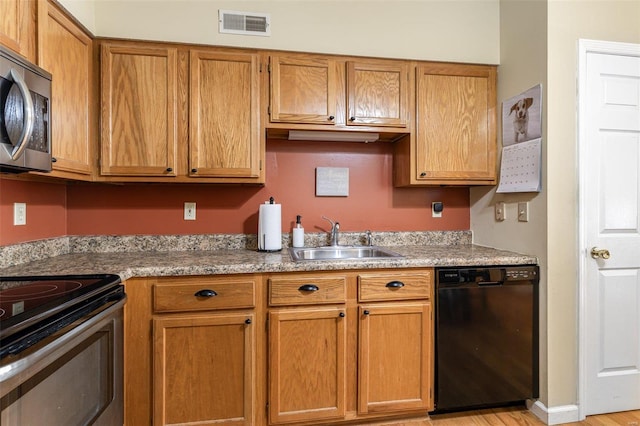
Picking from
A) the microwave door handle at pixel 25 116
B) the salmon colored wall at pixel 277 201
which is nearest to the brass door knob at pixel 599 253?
the salmon colored wall at pixel 277 201

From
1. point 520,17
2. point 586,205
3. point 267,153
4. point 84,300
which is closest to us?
point 84,300

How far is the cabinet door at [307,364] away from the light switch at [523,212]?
1.23 m

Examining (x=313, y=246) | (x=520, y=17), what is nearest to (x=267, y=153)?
(x=313, y=246)

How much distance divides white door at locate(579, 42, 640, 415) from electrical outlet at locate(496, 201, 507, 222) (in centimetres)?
41

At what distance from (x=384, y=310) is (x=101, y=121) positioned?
1.86 metres

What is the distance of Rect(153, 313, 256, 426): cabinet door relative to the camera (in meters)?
A: 1.57

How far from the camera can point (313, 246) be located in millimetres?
2281

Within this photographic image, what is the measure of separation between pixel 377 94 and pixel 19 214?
6.79 feet

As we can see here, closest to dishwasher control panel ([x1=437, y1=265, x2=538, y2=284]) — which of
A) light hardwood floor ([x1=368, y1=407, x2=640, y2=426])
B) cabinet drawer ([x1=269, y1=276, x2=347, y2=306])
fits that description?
cabinet drawer ([x1=269, y1=276, x2=347, y2=306])

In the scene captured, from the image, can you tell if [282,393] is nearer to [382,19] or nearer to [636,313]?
[636,313]

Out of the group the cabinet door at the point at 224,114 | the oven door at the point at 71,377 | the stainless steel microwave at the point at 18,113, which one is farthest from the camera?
the cabinet door at the point at 224,114

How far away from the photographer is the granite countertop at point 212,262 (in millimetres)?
1557

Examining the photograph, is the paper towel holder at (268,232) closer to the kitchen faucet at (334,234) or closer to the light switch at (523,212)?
the kitchen faucet at (334,234)

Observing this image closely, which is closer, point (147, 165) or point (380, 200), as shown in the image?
point (147, 165)
